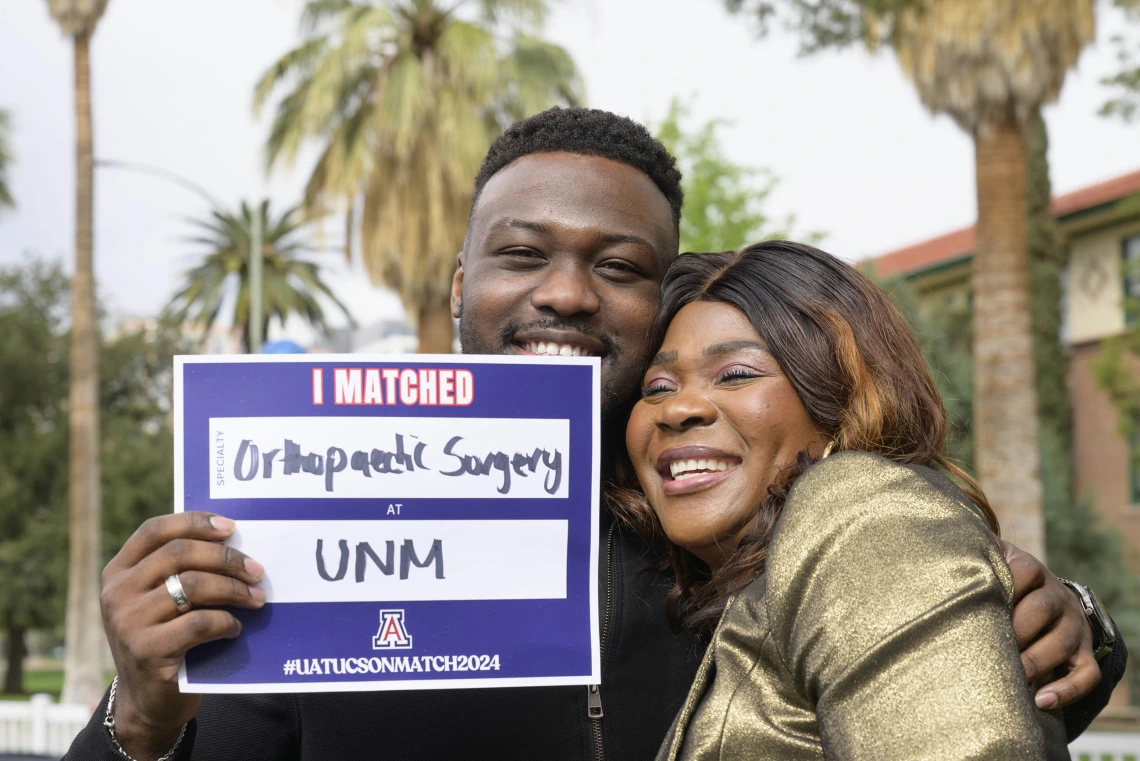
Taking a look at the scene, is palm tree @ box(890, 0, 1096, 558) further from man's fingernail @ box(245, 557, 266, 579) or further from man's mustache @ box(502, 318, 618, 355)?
man's fingernail @ box(245, 557, 266, 579)

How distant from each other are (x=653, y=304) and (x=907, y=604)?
1.29 m

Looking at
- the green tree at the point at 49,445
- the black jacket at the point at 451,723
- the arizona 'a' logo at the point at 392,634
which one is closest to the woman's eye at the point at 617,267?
the black jacket at the point at 451,723

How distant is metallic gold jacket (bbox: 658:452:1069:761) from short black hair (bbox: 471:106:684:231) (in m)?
1.29

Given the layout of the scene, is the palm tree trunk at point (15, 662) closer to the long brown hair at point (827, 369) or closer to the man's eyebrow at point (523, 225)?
the man's eyebrow at point (523, 225)

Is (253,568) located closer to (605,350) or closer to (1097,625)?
(605,350)

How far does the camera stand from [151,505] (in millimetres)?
29703

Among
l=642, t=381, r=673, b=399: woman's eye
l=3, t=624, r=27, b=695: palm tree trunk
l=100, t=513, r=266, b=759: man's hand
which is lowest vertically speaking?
l=3, t=624, r=27, b=695: palm tree trunk

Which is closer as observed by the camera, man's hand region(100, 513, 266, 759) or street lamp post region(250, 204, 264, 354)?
man's hand region(100, 513, 266, 759)

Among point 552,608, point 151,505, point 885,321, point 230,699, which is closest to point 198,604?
point 230,699

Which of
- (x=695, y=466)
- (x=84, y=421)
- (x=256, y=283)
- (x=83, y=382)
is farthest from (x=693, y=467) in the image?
(x=256, y=283)

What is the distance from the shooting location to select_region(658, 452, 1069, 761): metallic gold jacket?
143 cm

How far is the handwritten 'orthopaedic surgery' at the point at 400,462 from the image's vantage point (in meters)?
2.11

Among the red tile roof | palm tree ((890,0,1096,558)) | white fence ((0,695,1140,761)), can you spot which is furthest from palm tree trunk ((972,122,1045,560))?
the red tile roof

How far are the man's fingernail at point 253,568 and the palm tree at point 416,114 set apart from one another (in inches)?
541
